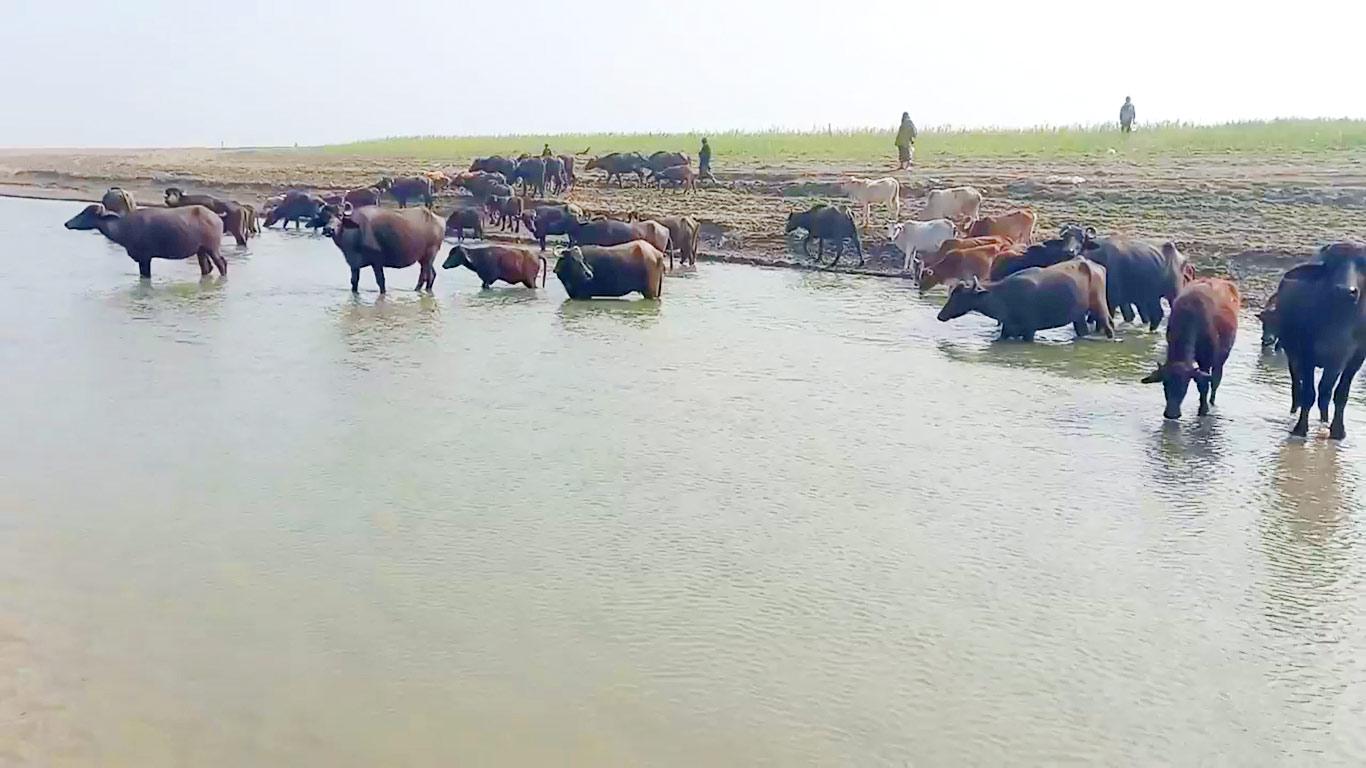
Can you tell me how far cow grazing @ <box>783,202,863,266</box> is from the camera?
1908 centimetres

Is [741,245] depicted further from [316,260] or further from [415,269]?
[316,260]

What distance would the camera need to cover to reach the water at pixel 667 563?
483cm

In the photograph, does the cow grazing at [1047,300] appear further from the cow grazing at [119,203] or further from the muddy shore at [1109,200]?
the cow grazing at [119,203]

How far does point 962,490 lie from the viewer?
25.4 feet

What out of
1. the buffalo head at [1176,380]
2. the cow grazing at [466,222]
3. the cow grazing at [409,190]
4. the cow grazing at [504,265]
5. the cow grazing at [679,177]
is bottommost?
the buffalo head at [1176,380]

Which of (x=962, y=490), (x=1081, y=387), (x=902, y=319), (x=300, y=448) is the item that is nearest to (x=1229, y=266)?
(x=902, y=319)

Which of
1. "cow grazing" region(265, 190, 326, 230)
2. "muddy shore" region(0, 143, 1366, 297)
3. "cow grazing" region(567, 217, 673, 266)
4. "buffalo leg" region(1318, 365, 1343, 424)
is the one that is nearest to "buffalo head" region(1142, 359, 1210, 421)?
"buffalo leg" region(1318, 365, 1343, 424)

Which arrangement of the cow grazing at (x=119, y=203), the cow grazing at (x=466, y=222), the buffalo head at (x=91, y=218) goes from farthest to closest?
the cow grazing at (x=466, y=222) < the cow grazing at (x=119, y=203) < the buffalo head at (x=91, y=218)

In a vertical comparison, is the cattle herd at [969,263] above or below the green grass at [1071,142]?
below

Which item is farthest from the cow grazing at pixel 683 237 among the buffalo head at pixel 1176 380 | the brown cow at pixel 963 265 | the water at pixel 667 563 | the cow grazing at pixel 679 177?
the buffalo head at pixel 1176 380

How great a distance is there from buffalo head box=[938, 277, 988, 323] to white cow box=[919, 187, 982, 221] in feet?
23.8

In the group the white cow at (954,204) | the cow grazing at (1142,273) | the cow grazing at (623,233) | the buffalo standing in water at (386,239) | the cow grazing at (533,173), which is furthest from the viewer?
the cow grazing at (533,173)

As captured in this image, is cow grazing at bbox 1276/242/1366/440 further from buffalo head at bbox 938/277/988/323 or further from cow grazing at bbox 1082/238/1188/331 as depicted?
buffalo head at bbox 938/277/988/323

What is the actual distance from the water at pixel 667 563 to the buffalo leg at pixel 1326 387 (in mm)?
310
